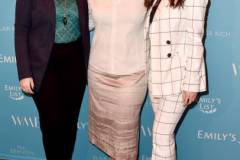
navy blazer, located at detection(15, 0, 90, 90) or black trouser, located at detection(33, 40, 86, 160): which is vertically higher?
navy blazer, located at detection(15, 0, 90, 90)

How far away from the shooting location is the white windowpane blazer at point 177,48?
4.91 feet

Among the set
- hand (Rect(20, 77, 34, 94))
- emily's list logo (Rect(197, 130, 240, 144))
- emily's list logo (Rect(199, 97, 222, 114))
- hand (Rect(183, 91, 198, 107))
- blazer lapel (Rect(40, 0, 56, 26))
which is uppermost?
blazer lapel (Rect(40, 0, 56, 26))

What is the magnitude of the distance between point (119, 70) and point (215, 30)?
0.55 meters

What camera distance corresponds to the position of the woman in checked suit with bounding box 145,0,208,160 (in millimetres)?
1498

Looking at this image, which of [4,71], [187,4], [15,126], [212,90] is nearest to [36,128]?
[15,126]

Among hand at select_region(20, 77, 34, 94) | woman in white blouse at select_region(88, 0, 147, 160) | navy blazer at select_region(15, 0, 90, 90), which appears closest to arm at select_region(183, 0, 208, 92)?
woman in white blouse at select_region(88, 0, 147, 160)

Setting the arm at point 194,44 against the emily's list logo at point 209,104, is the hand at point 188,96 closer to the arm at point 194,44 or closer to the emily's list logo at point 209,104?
the arm at point 194,44

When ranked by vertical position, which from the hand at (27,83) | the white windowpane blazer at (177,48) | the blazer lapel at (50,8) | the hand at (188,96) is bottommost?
the hand at (188,96)

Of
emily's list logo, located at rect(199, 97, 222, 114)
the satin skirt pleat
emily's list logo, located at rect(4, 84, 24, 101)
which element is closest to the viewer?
the satin skirt pleat

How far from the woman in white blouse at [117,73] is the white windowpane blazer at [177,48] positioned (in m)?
0.08

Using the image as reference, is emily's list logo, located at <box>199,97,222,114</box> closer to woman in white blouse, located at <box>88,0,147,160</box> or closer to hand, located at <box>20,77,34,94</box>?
woman in white blouse, located at <box>88,0,147,160</box>

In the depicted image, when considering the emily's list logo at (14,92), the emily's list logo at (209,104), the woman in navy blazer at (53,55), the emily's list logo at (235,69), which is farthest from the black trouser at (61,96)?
the emily's list logo at (235,69)

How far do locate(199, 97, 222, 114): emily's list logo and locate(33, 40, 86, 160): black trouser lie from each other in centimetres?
65

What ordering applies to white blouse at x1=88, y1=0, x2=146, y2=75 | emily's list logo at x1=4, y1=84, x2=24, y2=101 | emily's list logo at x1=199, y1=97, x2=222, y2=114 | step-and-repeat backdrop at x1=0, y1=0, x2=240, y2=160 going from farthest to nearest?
emily's list logo at x1=4, y1=84, x2=24, y2=101
emily's list logo at x1=199, y1=97, x2=222, y2=114
step-and-repeat backdrop at x1=0, y1=0, x2=240, y2=160
white blouse at x1=88, y1=0, x2=146, y2=75
